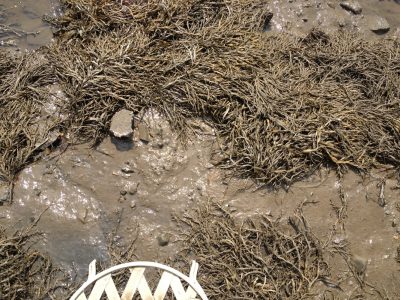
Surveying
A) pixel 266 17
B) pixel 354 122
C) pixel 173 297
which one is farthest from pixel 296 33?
pixel 173 297

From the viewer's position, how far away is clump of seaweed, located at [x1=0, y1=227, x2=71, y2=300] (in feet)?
8.96

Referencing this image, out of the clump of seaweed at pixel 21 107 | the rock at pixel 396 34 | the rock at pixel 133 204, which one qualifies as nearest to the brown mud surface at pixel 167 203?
the rock at pixel 133 204

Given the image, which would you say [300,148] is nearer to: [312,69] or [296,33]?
[312,69]

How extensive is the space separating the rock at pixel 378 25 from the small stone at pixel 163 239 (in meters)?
2.52

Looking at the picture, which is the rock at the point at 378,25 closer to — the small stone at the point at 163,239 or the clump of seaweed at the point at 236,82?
the clump of seaweed at the point at 236,82

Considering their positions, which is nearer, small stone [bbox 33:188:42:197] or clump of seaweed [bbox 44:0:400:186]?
small stone [bbox 33:188:42:197]

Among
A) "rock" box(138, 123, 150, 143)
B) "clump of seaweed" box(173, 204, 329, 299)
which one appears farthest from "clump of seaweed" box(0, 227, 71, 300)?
"rock" box(138, 123, 150, 143)

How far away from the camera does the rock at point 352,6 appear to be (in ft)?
12.6

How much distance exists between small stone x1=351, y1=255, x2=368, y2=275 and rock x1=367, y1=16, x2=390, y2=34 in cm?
202

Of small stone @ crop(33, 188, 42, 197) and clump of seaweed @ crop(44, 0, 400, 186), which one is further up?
clump of seaweed @ crop(44, 0, 400, 186)

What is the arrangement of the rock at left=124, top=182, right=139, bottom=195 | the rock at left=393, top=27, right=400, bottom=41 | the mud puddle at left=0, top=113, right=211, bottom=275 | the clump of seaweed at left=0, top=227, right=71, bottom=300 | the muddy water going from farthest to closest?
the rock at left=393, top=27, right=400, bottom=41, the muddy water, the rock at left=124, top=182, right=139, bottom=195, the mud puddle at left=0, top=113, right=211, bottom=275, the clump of seaweed at left=0, top=227, right=71, bottom=300

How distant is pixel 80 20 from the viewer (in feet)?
11.3

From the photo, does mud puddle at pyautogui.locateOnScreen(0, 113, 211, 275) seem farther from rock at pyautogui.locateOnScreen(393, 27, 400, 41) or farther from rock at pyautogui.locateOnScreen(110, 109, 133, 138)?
rock at pyautogui.locateOnScreen(393, 27, 400, 41)

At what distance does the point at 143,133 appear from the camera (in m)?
3.12
